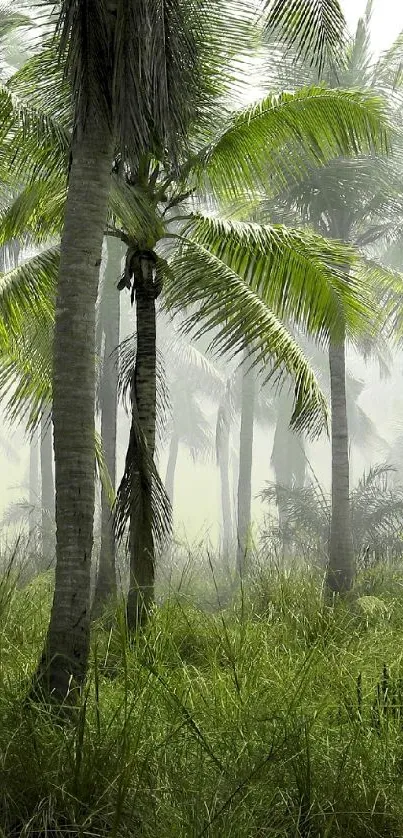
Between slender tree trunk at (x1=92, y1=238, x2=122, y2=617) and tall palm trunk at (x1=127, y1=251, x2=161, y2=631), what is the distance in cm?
432

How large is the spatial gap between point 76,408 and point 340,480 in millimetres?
9108

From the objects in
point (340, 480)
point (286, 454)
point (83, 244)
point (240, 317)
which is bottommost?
point (340, 480)

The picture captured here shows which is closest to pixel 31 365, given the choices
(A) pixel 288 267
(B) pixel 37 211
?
(B) pixel 37 211

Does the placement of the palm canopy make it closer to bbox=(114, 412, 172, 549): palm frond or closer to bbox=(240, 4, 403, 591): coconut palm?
bbox=(114, 412, 172, 549): palm frond

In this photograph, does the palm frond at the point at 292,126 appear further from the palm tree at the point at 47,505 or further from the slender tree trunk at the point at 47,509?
the palm tree at the point at 47,505

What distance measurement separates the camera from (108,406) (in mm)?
16250

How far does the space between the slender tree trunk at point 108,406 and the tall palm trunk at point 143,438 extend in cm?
432

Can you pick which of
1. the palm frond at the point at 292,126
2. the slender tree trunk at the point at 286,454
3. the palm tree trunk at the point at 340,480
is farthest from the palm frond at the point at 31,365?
the slender tree trunk at the point at 286,454

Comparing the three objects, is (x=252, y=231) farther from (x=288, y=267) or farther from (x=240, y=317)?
(x=240, y=317)

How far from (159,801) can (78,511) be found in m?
2.28

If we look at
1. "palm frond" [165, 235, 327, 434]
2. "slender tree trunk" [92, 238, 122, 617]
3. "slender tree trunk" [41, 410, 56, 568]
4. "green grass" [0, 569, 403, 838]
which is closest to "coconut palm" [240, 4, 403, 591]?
"slender tree trunk" [92, 238, 122, 617]

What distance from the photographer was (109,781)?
4289 millimetres

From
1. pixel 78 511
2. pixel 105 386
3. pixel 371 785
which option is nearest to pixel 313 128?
pixel 78 511

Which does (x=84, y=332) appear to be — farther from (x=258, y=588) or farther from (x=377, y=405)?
(x=377, y=405)
